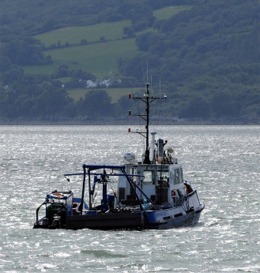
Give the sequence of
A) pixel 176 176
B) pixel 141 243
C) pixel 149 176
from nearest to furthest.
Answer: pixel 141 243 < pixel 176 176 < pixel 149 176

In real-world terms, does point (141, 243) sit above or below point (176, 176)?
below

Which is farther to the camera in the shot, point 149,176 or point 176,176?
point 149,176

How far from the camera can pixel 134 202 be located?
75.6 metres

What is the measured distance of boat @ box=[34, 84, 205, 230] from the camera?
236ft

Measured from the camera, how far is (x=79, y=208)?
74375 millimetres

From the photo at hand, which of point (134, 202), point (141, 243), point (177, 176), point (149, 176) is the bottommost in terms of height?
point (141, 243)

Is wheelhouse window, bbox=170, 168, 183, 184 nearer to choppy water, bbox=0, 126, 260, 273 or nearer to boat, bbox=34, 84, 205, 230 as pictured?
boat, bbox=34, 84, 205, 230

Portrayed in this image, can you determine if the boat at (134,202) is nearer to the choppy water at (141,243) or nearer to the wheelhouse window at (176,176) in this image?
the wheelhouse window at (176,176)

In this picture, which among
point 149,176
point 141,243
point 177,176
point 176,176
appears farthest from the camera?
point 149,176

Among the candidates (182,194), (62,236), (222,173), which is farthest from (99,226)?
(222,173)

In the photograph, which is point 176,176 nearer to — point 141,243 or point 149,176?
point 141,243

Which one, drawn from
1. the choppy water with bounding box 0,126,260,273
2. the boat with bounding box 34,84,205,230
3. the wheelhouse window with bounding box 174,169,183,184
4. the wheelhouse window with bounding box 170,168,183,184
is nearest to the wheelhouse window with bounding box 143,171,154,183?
the boat with bounding box 34,84,205,230

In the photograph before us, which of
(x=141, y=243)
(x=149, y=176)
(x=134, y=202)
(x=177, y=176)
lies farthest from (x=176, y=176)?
(x=149, y=176)

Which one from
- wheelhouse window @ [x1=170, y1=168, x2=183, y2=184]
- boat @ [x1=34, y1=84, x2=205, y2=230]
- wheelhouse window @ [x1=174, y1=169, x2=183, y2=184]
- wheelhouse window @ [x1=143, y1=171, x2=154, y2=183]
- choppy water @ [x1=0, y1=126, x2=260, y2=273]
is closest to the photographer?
choppy water @ [x1=0, y1=126, x2=260, y2=273]
